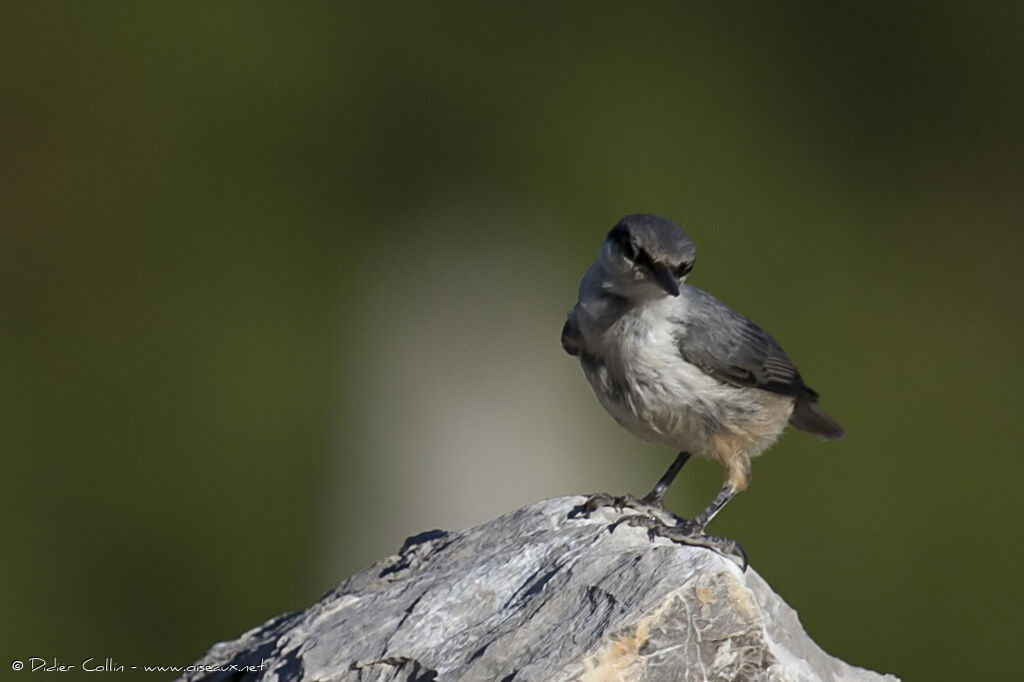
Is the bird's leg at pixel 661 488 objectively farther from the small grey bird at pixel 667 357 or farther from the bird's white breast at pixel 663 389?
the bird's white breast at pixel 663 389

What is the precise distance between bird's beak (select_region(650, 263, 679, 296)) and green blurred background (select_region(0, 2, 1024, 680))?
17.4 ft

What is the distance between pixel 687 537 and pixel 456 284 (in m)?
7.95

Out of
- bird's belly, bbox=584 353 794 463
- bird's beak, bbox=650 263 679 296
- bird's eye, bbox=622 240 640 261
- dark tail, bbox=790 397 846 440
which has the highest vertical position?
bird's eye, bbox=622 240 640 261

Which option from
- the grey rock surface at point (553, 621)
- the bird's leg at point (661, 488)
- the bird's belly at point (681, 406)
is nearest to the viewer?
the grey rock surface at point (553, 621)

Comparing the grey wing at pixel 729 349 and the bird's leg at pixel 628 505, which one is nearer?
the bird's leg at pixel 628 505

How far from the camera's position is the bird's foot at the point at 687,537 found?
4973 millimetres

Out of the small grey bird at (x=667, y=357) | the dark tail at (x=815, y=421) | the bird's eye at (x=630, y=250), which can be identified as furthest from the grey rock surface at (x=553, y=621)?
the dark tail at (x=815, y=421)

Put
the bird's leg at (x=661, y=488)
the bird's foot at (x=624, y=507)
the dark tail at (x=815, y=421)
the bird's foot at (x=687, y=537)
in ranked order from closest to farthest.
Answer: the bird's foot at (x=687, y=537), the bird's foot at (x=624, y=507), the bird's leg at (x=661, y=488), the dark tail at (x=815, y=421)

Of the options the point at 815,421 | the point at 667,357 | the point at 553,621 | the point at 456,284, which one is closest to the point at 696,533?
the point at 667,357

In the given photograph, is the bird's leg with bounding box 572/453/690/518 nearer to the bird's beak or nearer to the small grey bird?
the small grey bird

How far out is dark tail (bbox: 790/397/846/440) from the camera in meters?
6.80

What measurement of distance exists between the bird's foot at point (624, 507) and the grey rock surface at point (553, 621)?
0.06 metres

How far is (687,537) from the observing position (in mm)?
5168

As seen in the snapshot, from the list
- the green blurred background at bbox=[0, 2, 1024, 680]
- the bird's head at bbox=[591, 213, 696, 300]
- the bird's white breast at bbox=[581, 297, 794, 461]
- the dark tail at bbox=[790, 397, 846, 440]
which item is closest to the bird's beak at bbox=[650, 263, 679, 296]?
the bird's head at bbox=[591, 213, 696, 300]
